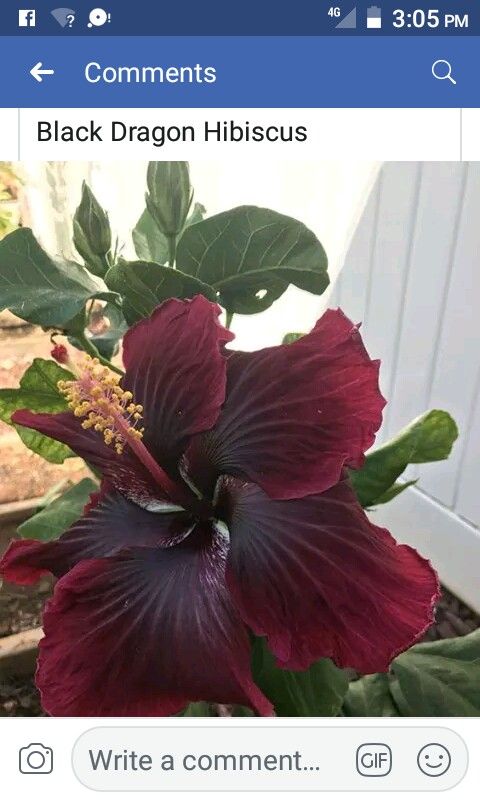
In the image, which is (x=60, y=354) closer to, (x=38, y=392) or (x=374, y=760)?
(x=38, y=392)

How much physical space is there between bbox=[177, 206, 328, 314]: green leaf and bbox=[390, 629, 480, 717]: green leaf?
285 mm

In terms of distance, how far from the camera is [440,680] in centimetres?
51

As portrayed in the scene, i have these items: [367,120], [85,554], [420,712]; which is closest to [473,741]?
[420,712]

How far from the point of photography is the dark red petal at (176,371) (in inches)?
13.4

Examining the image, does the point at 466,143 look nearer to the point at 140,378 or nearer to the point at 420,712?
the point at 140,378

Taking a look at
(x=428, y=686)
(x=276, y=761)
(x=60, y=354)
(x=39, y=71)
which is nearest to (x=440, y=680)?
(x=428, y=686)

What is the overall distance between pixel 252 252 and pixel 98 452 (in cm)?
15

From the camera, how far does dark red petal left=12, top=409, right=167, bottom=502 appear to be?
0.37 m

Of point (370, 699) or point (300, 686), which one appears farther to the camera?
point (370, 699)

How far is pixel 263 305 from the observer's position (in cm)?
46

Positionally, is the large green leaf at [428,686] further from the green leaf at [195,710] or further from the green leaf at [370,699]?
the green leaf at [195,710]
